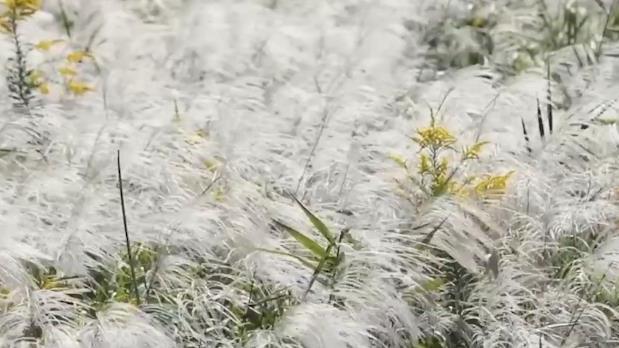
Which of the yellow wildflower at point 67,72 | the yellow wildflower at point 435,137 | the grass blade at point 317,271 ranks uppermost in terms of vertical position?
the yellow wildflower at point 435,137

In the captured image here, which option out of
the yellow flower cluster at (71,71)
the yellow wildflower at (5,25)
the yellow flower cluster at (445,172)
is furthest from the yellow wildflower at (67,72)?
the yellow flower cluster at (445,172)

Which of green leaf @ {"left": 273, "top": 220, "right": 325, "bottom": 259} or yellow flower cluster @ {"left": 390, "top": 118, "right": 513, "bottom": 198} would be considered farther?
yellow flower cluster @ {"left": 390, "top": 118, "right": 513, "bottom": 198}

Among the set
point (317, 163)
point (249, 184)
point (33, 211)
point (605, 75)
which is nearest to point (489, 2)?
point (605, 75)

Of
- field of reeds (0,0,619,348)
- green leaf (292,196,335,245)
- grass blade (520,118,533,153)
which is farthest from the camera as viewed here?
grass blade (520,118,533,153)

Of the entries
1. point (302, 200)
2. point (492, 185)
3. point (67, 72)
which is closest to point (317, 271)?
point (302, 200)

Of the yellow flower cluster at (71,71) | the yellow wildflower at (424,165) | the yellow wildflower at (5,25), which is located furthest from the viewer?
the yellow flower cluster at (71,71)

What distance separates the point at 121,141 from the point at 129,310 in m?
0.63

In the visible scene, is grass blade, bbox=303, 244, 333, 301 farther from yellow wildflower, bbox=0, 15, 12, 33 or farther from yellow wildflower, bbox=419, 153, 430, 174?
yellow wildflower, bbox=0, 15, 12, 33

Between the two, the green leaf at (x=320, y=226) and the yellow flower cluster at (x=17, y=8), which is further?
the yellow flower cluster at (x=17, y=8)

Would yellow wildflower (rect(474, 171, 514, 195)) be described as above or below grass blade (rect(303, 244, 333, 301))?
above

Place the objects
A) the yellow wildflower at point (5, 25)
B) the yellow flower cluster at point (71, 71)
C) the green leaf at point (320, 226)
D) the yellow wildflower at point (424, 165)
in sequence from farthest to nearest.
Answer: the yellow flower cluster at point (71, 71) < the yellow wildflower at point (5, 25) < the yellow wildflower at point (424, 165) < the green leaf at point (320, 226)

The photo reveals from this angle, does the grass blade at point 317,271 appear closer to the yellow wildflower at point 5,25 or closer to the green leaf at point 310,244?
the green leaf at point 310,244

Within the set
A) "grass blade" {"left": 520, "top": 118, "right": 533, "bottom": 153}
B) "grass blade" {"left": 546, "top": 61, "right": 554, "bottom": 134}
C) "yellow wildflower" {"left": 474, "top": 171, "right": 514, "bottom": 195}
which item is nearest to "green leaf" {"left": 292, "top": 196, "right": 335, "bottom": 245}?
"yellow wildflower" {"left": 474, "top": 171, "right": 514, "bottom": 195}

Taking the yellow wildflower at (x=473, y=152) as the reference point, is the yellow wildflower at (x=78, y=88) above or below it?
below
